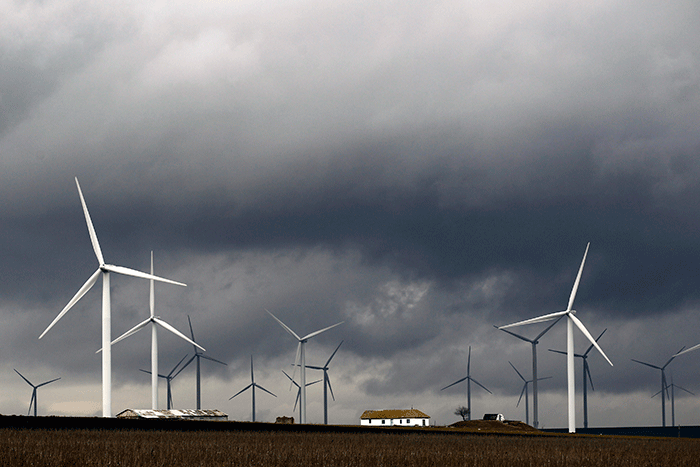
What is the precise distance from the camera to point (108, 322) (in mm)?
83375

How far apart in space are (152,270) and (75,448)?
81.3m

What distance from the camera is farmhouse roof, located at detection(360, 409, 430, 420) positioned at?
163 metres

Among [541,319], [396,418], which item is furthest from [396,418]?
[541,319]

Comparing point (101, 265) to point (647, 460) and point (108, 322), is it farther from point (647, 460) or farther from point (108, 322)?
point (647, 460)

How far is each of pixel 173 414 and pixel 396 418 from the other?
60.0 metres

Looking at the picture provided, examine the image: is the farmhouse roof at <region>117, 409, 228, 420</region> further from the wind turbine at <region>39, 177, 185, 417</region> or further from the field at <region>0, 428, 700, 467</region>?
the field at <region>0, 428, 700, 467</region>

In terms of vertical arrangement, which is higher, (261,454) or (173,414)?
(173,414)

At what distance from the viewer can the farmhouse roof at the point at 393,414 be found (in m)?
163

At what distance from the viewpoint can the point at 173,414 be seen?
113 m

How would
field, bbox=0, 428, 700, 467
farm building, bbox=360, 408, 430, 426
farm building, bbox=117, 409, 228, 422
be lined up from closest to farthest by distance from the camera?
field, bbox=0, 428, 700, 467 < farm building, bbox=117, 409, 228, 422 < farm building, bbox=360, 408, 430, 426

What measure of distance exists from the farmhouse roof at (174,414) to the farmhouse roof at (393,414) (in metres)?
44.8

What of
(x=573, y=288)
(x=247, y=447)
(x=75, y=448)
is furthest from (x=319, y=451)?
(x=573, y=288)

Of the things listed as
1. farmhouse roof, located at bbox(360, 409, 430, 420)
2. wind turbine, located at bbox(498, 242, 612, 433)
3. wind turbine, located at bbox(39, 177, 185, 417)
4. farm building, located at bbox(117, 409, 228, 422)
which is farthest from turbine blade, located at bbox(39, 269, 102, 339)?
farmhouse roof, located at bbox(360, 409, 430, 420)

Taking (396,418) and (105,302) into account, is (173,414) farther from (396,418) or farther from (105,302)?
(396,418)
